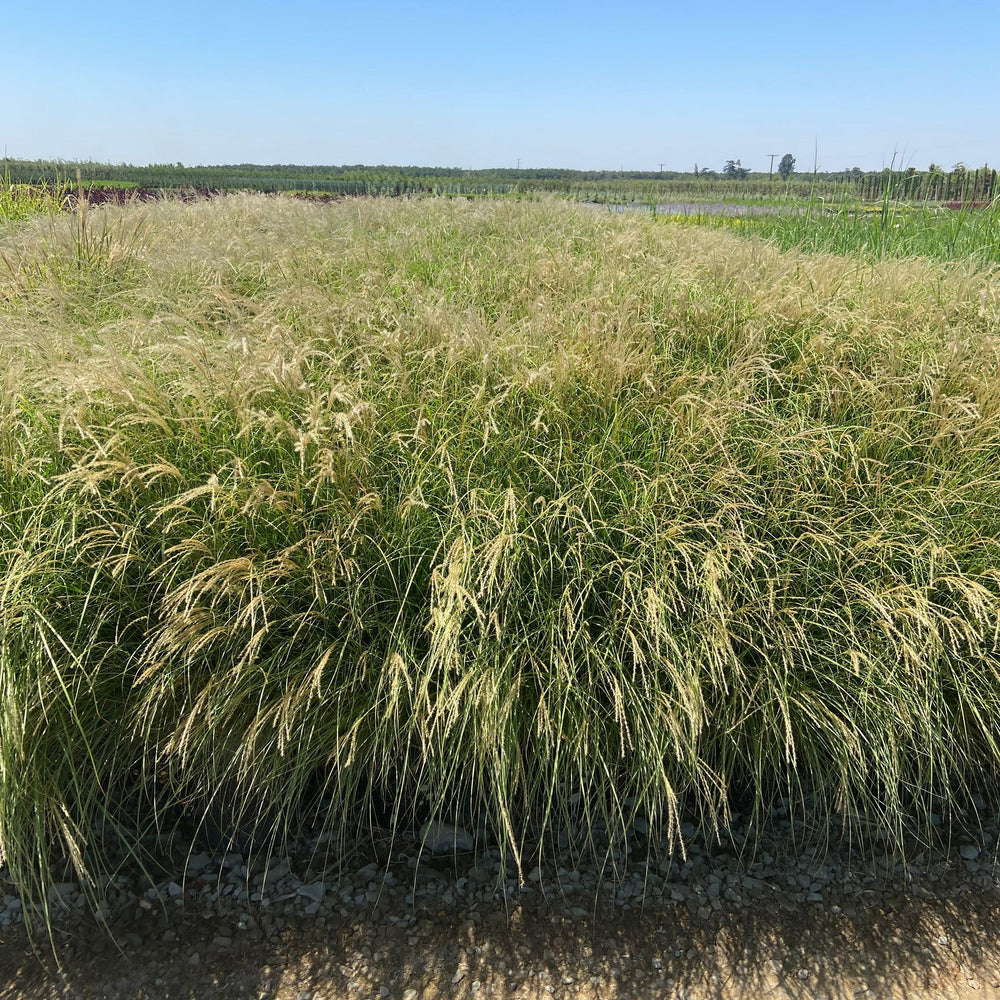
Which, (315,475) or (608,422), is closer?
(315,475)

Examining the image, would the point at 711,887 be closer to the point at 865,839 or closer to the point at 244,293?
the point at 865,839

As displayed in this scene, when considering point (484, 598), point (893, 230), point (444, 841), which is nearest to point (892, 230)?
point (893, 230)

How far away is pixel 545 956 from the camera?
1.69 m

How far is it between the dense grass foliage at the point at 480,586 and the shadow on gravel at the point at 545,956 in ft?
0.74

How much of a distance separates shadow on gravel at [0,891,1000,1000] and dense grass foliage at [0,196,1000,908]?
23cm

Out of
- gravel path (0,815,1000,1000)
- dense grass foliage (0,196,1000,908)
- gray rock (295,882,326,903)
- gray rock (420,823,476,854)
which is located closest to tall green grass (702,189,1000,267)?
dense grass foliage (0,196,1000,908)

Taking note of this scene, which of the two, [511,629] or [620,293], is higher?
[620,293]

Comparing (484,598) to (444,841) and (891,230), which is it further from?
(891,230)

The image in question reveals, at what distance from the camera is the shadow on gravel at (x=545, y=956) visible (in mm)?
1619

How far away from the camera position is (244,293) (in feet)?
11.1

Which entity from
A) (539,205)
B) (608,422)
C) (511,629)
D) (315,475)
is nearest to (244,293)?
(315,475)

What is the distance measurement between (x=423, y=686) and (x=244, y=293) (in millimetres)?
2452

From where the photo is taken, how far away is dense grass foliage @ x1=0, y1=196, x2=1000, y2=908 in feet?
5.57

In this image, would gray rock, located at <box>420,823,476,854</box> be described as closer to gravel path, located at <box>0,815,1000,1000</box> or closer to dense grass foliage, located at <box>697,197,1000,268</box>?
gravel path, located at <box>0,815,1000,1000</box>
